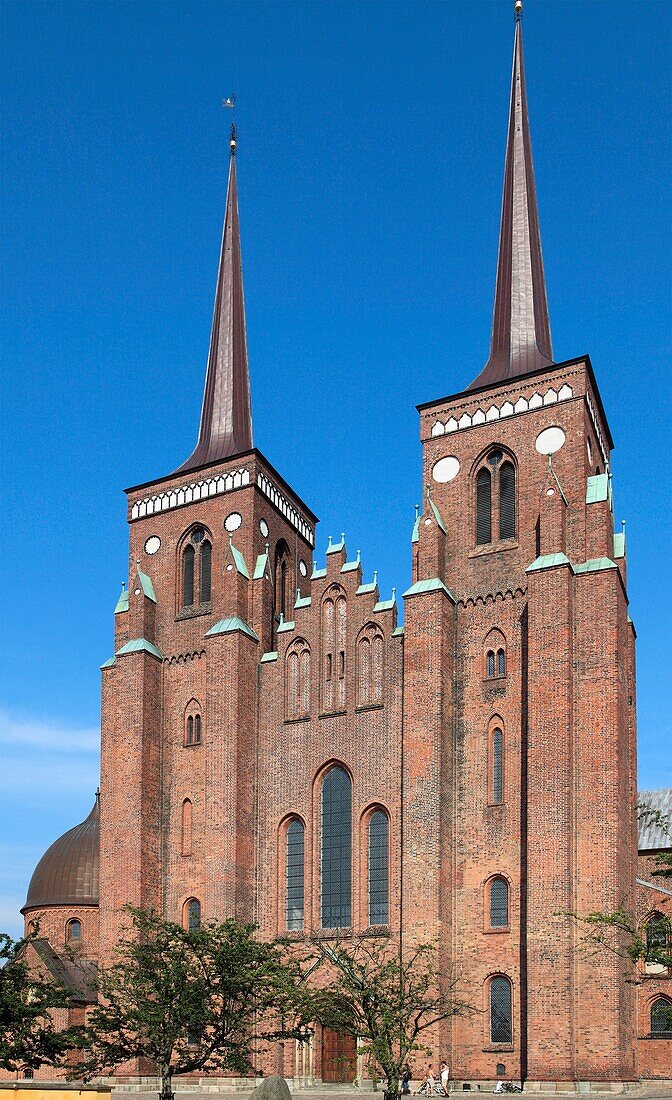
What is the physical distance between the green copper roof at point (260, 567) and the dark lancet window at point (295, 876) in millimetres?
8699

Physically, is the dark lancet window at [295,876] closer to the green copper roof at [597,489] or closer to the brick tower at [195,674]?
the brick tower at [195,674]

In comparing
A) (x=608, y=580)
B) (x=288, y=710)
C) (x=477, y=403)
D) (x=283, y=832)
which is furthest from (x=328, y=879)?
(x=477, y=403)

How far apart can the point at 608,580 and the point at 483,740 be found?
19.8 ft

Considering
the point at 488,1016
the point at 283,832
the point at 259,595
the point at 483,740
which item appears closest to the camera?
the point at 488,1016

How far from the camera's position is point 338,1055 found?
131 feet

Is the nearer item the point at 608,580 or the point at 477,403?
the point at 608,580

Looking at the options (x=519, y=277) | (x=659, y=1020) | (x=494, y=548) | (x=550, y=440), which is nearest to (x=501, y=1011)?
(x=659, y=1020)

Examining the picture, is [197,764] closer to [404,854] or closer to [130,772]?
[130,772]

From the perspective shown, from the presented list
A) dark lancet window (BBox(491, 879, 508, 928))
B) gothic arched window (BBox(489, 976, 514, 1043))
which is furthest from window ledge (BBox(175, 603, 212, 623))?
gothic arched window (BBox(489, 976, 514, 1043))

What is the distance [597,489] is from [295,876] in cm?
1555

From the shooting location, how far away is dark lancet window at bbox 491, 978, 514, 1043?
3628cm

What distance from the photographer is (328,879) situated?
134 feet

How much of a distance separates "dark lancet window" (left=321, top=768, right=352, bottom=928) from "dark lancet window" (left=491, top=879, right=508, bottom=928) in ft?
15.7

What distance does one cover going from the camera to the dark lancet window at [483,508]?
4181cm
